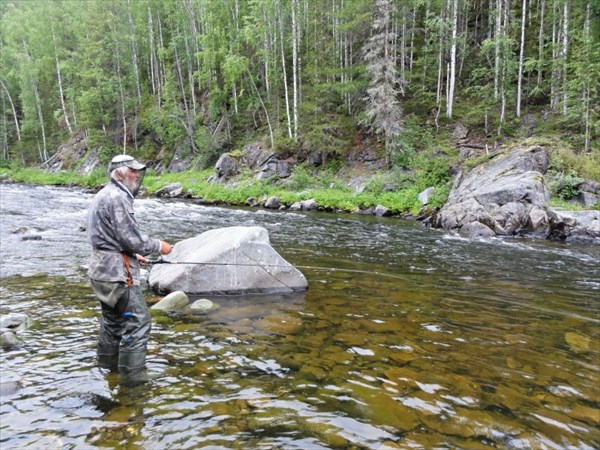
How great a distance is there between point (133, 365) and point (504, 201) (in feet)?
53.3

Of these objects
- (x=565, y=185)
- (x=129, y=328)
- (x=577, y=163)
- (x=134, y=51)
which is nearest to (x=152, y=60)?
(x=134, y=51)

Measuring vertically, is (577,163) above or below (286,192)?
above

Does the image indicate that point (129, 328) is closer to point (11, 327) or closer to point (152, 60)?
point (11, 327)

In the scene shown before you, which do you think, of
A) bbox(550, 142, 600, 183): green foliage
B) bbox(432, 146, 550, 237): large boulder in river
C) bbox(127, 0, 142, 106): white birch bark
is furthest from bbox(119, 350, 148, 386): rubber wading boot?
bbox(127, 0, 142, 106): white birch bark

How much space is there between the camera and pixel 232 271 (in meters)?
7.96

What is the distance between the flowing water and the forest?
17.7 meters

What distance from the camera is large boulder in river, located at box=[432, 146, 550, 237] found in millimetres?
16219

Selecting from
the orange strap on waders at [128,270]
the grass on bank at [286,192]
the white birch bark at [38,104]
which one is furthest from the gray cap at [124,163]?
the white birch bark at [38,104]

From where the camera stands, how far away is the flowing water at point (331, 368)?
359cm

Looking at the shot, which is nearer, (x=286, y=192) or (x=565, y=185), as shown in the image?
(x=565, y=185)

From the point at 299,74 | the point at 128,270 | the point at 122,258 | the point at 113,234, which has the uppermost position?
the point at 299,74

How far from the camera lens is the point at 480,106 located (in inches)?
1139

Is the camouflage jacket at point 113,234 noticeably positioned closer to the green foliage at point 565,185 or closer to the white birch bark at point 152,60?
the green foliage at point 565,185

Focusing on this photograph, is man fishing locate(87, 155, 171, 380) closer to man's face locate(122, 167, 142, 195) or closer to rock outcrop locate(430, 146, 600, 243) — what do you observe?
man's face locate(122, 167, 142, 195)
